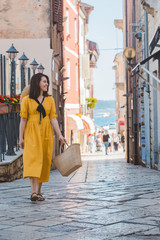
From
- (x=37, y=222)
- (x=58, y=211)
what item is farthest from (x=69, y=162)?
(x=37, y=222)

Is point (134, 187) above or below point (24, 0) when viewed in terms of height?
below

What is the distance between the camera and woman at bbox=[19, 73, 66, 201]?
7324 millimetres

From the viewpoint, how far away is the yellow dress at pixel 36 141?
7.32 meters

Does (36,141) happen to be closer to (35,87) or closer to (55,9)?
(35,87)

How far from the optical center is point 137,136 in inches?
931

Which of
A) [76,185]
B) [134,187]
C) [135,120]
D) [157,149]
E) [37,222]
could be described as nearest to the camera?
[37,222]

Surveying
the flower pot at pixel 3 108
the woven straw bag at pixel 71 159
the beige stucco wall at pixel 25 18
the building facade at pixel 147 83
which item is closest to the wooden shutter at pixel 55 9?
A: the beige stucco wall at pixel 25 18

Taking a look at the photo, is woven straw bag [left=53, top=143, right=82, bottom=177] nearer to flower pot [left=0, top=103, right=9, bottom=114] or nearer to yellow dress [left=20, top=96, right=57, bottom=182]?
yellow dress [left=20, top=96, right=57, bottom=182]

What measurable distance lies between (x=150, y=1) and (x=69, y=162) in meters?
10.4

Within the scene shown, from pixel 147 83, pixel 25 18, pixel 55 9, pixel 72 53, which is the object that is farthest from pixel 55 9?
pixel 72 53

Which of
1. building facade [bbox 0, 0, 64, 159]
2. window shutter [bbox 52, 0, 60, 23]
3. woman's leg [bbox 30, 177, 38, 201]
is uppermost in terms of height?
window shutter [bbox 52, 0, 60, 23]

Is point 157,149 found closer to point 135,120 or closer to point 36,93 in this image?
point 135,120

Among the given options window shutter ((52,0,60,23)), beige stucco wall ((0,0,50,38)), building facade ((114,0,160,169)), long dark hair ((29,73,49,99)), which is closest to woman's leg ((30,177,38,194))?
long dark hair ((29,73,49,99))

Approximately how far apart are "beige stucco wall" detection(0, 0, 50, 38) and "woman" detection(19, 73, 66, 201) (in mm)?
12819
